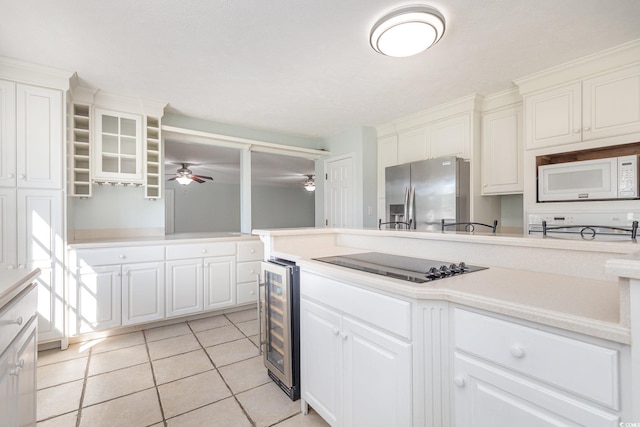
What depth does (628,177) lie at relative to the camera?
2.10 meters

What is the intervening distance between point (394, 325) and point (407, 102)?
2770mm

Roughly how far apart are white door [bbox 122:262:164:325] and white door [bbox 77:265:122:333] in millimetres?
55

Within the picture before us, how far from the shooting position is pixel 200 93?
2.91 meters

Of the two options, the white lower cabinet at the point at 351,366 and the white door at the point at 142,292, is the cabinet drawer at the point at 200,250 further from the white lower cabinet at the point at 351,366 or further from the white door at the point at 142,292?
the white lower cabinet at the point at 351,366

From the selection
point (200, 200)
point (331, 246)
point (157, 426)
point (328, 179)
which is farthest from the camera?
point (200, 200)

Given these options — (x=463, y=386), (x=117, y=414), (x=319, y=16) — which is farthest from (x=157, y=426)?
(x=319, y=16)

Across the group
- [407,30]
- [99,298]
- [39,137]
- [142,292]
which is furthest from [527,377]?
[39,137]

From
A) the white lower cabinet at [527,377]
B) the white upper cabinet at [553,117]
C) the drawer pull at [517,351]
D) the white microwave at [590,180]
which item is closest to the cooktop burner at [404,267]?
the white lower cabinet at [527,377]

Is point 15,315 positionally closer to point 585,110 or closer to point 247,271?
point 247,271

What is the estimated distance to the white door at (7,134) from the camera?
2305 millimetres

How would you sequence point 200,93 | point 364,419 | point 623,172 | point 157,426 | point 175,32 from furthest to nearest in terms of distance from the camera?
point 200,93 < point 623,172 < point 175,32 < point 157,426 < point 364,419

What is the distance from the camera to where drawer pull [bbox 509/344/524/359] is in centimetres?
84

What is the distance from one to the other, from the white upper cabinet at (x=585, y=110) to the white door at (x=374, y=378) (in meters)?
2.48

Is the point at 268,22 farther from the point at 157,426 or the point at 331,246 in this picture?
the point at 157,426
